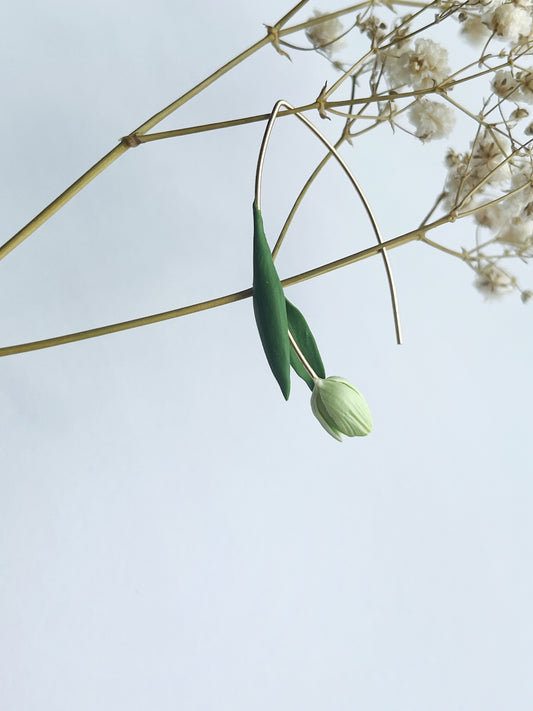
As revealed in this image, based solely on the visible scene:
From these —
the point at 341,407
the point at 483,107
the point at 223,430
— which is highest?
the point at 223,430

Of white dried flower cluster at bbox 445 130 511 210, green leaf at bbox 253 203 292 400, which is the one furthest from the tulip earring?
white dried flower cluster at bbox 445 130 511 210

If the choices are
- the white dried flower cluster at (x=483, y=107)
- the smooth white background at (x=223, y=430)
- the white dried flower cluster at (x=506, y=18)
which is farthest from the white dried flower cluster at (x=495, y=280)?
the smooth white background at (x=223, y=430)

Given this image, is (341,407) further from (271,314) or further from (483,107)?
(483,107)

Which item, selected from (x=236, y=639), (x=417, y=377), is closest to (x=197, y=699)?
(x=236, y=639)

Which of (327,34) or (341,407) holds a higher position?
(327,34)

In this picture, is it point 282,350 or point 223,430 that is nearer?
point 282,350

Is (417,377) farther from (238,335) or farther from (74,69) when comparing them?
(74,69)

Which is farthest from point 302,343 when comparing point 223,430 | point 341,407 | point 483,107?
point 223,430
